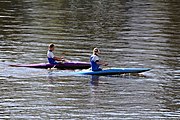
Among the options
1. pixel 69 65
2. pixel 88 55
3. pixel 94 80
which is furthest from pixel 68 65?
pixel 88 55

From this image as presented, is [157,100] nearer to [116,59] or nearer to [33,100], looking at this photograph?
[33,100]

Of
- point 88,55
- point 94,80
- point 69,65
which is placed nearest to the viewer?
point 94,80

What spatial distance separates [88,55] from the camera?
134ft

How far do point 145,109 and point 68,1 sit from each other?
52.1 m

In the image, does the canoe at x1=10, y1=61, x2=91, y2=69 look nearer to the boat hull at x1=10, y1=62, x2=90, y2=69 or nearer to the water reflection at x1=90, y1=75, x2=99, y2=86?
the boat hull at x1=10, y1=62, x2=90, y2=69

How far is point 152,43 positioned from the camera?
4628 cm

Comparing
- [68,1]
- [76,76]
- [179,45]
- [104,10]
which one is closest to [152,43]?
[179,45]

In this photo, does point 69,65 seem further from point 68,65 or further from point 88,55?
A: point 88,55

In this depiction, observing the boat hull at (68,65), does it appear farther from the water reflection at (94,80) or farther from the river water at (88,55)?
the water reflection at (94,80)

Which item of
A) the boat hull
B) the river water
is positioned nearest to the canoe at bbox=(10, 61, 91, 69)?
the boat hull

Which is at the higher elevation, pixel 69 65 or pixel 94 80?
pixel 69 65

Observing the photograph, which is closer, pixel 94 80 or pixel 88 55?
pixel 94 80

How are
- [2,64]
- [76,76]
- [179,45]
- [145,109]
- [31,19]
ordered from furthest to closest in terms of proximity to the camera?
[31,19]
[179,45]
[2,64]
[76,76]
[145,109]

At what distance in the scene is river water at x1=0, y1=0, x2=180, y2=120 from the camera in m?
27.6
